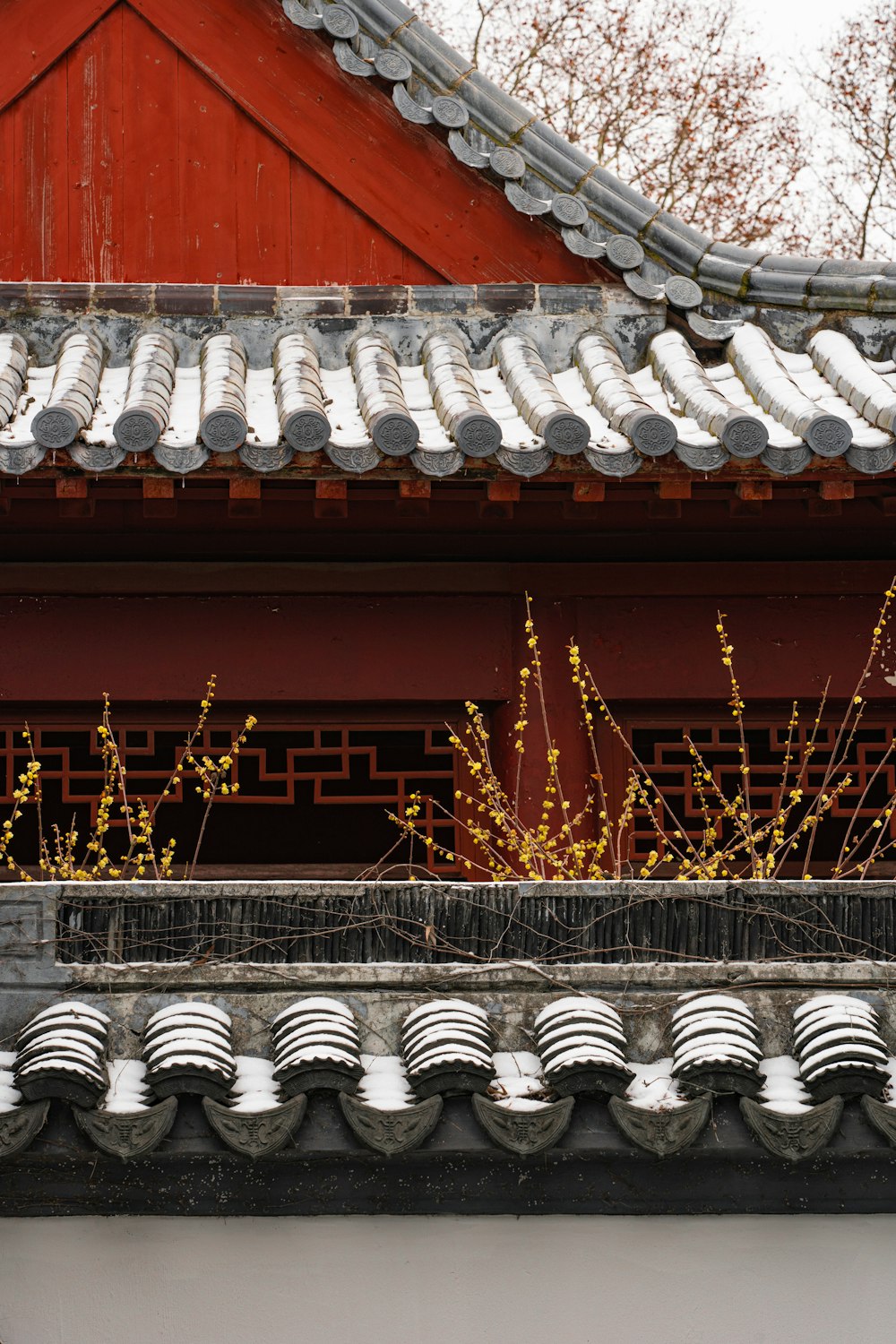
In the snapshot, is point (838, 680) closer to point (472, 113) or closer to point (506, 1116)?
point (472, 113)

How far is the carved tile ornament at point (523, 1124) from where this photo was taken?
3.71 m

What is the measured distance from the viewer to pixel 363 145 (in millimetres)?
7227

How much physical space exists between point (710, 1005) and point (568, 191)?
161 inches

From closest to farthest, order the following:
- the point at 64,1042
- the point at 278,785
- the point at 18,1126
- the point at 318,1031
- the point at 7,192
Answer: the point at 18,1126
the point at 64,1042
the point at 318,1031
the point at 7,192
the point at 278,785

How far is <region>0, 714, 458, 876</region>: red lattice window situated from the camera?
22.2 ft

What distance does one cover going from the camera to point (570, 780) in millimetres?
6777

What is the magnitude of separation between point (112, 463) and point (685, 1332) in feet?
10.6

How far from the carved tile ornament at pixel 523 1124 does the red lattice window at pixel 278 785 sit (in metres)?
2.49

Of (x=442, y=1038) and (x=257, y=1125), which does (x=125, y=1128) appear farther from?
(x=442, y=1038)

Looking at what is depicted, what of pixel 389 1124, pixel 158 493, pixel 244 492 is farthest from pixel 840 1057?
pixel 158 493

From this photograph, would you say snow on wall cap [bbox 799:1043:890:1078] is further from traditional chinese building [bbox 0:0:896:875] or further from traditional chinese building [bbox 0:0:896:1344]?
traditional chinese building [bbox 0:0:896:875]

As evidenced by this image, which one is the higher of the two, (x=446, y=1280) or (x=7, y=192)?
(x=7, y=192)

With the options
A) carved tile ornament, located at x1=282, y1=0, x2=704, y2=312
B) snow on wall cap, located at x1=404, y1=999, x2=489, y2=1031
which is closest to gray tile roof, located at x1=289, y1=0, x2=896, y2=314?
carved tile ornament, located at x1=282, y1=0, x2=704, y2=312

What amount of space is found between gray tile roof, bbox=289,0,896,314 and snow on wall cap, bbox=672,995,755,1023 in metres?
3.62
